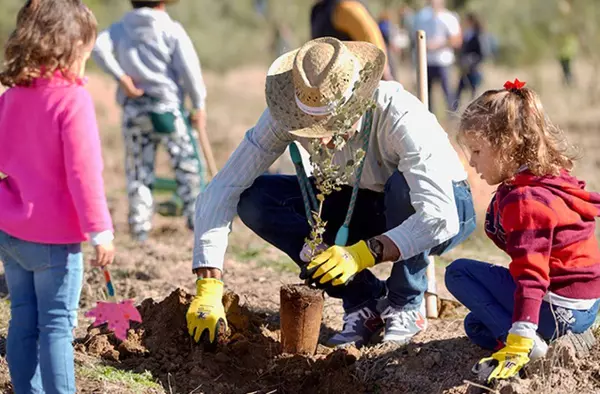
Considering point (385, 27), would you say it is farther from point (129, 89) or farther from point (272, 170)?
point (129, 89)

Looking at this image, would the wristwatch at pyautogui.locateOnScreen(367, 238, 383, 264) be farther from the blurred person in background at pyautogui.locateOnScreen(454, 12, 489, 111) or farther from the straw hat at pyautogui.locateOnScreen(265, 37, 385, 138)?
the blurred person in background at pyautogui.locateOnScreen(454, 12, 489, 111)

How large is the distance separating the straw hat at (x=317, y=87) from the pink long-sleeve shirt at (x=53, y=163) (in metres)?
0.85

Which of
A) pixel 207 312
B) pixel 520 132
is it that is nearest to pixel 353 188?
pixel 207 312

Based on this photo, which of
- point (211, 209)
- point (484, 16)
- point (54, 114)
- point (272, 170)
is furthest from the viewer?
point (484, 16)

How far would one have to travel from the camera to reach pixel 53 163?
2.96m

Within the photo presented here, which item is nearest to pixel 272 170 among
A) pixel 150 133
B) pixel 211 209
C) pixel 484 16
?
pixel 150 133

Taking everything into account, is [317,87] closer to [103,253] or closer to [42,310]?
[103,253]

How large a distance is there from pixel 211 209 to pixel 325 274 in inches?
23.6

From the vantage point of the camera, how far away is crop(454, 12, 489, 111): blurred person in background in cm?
1272

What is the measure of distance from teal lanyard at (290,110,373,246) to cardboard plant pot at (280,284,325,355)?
0.82ft

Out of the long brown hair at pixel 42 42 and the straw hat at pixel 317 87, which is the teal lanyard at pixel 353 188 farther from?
the long brown hair at pixel 42 42

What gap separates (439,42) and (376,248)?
7.81 metres

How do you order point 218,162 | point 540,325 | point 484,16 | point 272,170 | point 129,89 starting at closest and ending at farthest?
1. point 540,325
2. point 129,89
3. point 272,170
4. point 218,162
5. point 484,16

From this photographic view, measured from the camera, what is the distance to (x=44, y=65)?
117 inches
